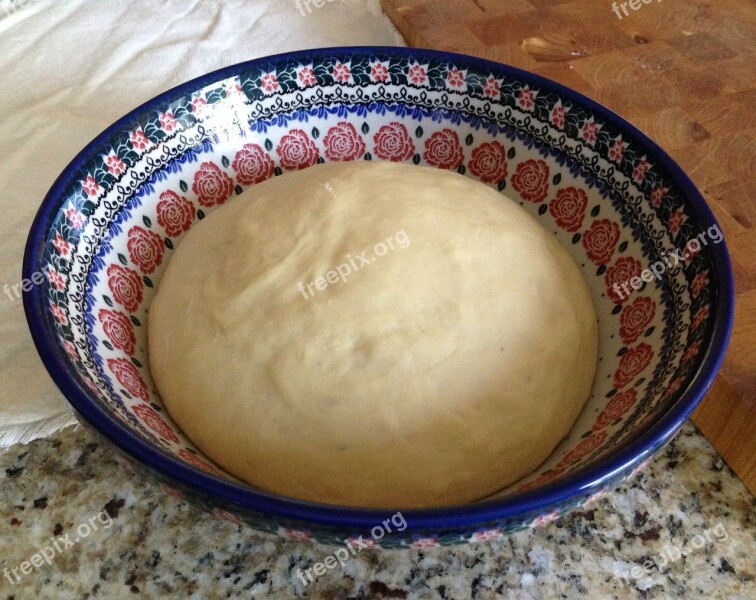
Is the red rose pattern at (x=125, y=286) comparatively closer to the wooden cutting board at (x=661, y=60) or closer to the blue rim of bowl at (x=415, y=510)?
the blue rim of bowl at (x=415, y=510)

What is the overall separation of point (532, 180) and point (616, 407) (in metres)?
0.29

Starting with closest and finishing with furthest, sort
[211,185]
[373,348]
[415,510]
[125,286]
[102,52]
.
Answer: [415,510]
[373,348]
[125,286]
[211,185]
[102,52]

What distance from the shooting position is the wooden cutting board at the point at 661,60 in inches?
31.7

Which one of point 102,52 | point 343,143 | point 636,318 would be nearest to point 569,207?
point 636,318

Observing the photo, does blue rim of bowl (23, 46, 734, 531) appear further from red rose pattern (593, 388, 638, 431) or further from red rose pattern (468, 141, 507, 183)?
red rose pattern (468, 141, 507, 183)

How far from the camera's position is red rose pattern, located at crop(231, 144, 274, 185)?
2.35 ft

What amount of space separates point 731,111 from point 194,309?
31.8 inches

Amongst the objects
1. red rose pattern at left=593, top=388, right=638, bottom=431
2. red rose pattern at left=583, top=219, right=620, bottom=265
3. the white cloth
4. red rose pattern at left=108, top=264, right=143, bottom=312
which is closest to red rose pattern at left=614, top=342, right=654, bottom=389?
red rose pattern at left=593, top=388, right=638, bottom=431

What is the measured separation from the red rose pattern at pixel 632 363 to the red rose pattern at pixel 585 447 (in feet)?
0.21

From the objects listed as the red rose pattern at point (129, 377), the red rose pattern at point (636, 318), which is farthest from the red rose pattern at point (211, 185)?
the red rose pattern at point (636, 318)

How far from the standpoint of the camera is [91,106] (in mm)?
1019

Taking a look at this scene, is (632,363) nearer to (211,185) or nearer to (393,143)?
(393,143)

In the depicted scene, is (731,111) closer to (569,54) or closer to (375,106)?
(569,54)

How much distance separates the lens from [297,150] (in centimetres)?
73
